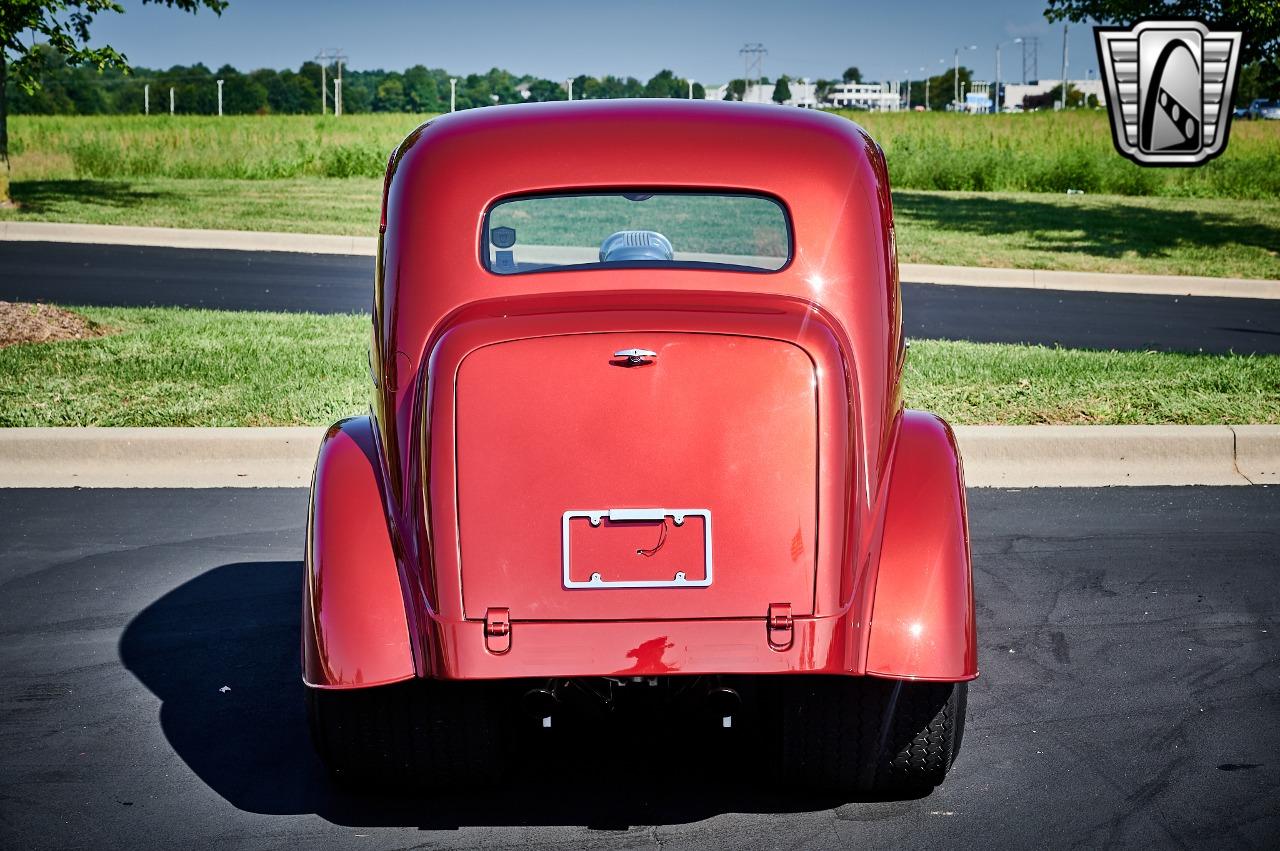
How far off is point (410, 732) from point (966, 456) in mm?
4843

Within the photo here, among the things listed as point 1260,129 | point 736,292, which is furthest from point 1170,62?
point 736,292

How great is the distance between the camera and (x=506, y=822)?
3795 mm

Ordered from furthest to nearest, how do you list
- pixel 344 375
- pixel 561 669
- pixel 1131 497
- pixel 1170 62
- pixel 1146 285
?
pixel 1170 62
pixel 1146 285
pixel 344 375
pixel 1131 497
pixel 561 669

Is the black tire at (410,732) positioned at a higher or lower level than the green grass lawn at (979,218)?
lower

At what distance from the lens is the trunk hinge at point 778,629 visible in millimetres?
3445

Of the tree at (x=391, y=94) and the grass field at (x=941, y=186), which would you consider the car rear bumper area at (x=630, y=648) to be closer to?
the grass field at (x=941, y=186)

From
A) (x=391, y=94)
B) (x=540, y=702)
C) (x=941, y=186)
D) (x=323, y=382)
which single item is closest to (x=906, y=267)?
(x=323, y=382)

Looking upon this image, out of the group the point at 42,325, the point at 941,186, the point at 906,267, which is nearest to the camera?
the point at 42,325

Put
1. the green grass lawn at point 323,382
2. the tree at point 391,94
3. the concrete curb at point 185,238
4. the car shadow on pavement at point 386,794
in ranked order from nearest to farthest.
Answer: the car shadow on pavement at point 386,794 < the green grass lawn at point 323,382 < the concrete curb at point 185,238 < the tree at point 391,94

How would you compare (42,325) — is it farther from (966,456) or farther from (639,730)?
(639,730)

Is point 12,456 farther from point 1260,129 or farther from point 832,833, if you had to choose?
point 1260,129

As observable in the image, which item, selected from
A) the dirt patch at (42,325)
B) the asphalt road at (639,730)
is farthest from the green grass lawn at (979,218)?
the asphalt road at (639,730)

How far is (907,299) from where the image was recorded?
15.0 meters

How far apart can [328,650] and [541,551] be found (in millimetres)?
611
